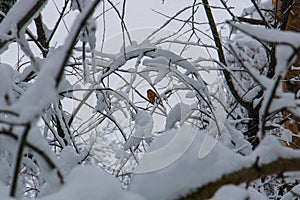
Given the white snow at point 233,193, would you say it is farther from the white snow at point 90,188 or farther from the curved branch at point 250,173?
the white snow at point 90,188

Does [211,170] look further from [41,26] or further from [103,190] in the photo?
[41,26]

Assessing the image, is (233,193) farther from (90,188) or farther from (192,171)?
(90,188)

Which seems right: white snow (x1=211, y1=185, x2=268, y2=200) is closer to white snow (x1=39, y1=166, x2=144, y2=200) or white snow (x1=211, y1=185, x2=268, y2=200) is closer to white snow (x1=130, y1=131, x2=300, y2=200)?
white snow (x1=130, y1=131, x2=300, y2=200)

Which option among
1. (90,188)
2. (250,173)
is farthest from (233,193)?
(90,188)

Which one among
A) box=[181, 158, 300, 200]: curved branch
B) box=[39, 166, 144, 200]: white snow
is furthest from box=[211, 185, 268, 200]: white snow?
box=[39, 166, 144, 200]: white snow

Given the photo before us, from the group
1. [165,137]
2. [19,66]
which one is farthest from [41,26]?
[165,137]

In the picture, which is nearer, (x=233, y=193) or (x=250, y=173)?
(x=250, y=173)

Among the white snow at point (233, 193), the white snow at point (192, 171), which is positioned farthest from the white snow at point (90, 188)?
the white snow at point (233, 193)

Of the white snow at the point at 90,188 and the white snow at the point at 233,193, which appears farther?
the white snow at the point at 233,193

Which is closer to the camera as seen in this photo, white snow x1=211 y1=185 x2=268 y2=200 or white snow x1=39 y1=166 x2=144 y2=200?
white snow x1=39 y1=166 x2=144 y2=200

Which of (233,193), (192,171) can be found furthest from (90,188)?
(233,193)

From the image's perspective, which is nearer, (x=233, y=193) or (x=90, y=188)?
(x=90, y=188)

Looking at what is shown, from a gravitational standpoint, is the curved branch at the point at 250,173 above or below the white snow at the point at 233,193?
above

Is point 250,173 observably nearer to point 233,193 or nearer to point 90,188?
point 233,193
